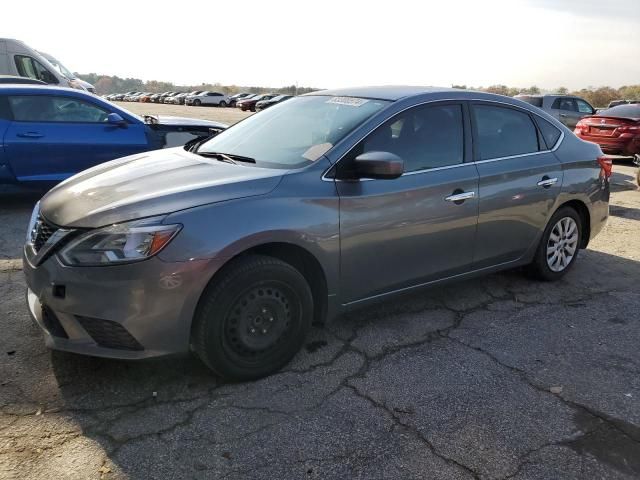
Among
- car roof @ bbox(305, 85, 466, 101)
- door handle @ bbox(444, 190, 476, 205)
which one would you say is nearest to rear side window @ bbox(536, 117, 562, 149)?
car roof @ bbox(305, 85, 466, 101)

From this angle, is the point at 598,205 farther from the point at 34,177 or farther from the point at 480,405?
the point at 34,177

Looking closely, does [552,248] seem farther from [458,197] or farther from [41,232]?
[41,232]

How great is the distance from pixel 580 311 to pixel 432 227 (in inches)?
61.7

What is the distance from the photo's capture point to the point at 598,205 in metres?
5.04

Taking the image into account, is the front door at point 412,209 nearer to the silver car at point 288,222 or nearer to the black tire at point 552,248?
the silver car at point 288,222

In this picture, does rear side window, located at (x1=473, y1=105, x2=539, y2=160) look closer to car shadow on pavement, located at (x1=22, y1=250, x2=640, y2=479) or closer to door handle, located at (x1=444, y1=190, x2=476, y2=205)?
door handle, located at (x1=444, y1=190, x2=476, y2=205)

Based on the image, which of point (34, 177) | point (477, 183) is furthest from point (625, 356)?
point (34, 177)

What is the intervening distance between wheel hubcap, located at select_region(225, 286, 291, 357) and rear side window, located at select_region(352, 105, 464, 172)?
1.06 meters

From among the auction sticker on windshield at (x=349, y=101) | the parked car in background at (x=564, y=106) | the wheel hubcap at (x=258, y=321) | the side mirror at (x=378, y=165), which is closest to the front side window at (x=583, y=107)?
the parked car in background at (x=564, y=106)

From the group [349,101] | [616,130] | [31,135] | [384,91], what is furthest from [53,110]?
[616,130]

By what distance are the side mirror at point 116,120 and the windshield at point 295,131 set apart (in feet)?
10.8

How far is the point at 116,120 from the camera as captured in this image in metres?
7.07

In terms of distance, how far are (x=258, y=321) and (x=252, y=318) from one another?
0.15 ft

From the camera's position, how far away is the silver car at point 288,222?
277 centimetres
